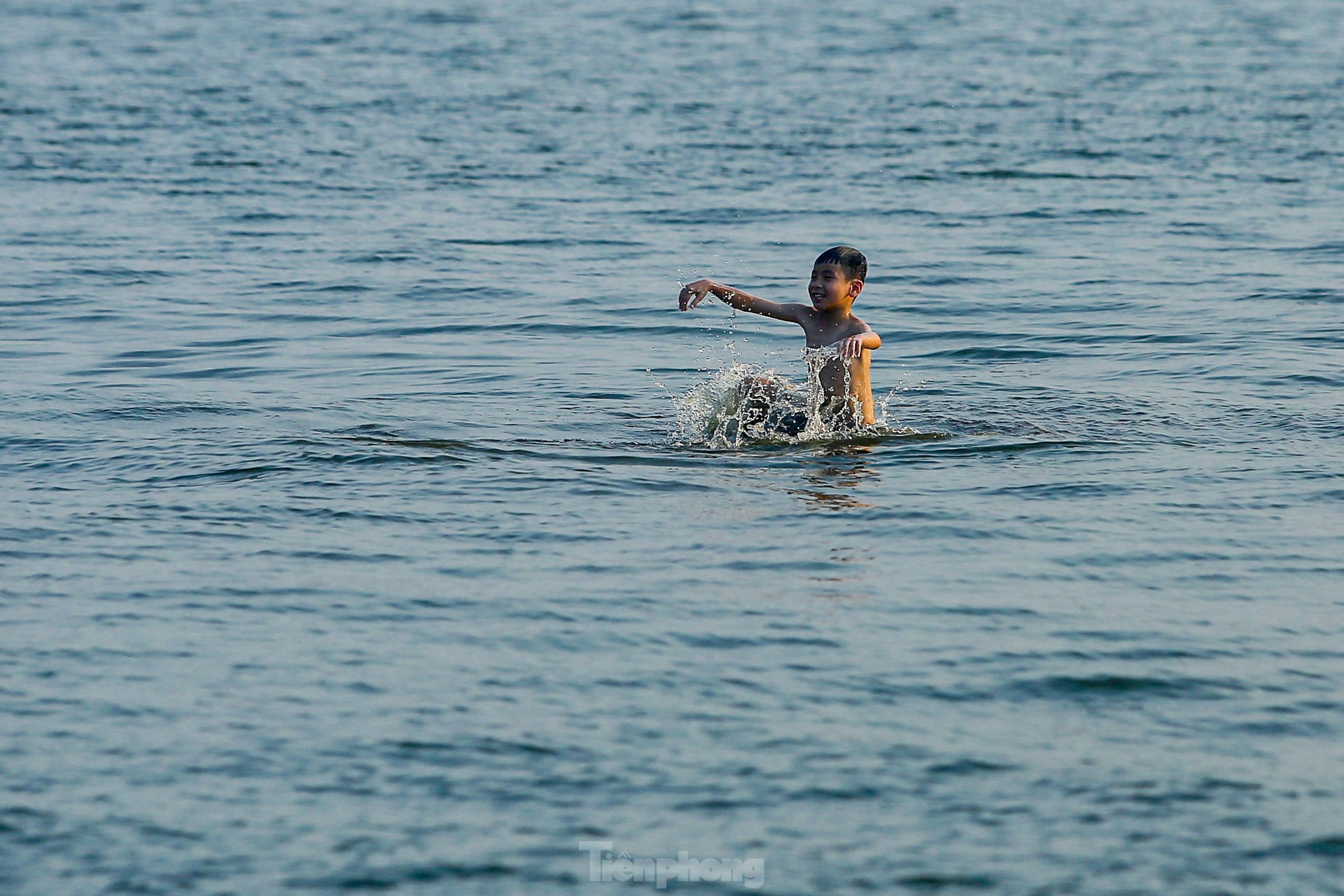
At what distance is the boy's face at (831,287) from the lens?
11.3 m

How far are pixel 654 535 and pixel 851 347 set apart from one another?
227cm

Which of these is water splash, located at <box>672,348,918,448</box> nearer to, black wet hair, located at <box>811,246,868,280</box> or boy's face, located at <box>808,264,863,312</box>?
boy's face, located at <box>808,264,863,312</box>

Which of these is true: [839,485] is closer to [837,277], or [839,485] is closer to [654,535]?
[654,535]

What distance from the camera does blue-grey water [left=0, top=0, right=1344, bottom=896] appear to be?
19.7 feet

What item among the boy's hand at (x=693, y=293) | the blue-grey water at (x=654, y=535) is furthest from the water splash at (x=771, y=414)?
the boy's hand at (x=693, y=293)

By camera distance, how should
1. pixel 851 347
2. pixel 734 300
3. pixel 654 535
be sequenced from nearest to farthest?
pixel 654 535 < pixel 851 347 < pixel 734 300

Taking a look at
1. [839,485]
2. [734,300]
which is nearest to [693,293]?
[734,300]

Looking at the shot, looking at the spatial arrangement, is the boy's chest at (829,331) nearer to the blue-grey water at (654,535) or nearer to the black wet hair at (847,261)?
the black wet hair at (847,261)

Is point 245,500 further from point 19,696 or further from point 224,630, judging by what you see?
point 19,696

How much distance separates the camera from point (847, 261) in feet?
37.3

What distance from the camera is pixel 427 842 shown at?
5859mm

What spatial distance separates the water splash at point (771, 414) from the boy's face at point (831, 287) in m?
0.31

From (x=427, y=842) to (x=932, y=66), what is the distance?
29408mm

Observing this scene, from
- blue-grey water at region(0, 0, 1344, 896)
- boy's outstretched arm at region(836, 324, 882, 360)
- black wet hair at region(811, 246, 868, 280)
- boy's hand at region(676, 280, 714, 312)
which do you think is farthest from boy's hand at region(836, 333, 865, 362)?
boy's hand at region(676, 280, 714, 312)
